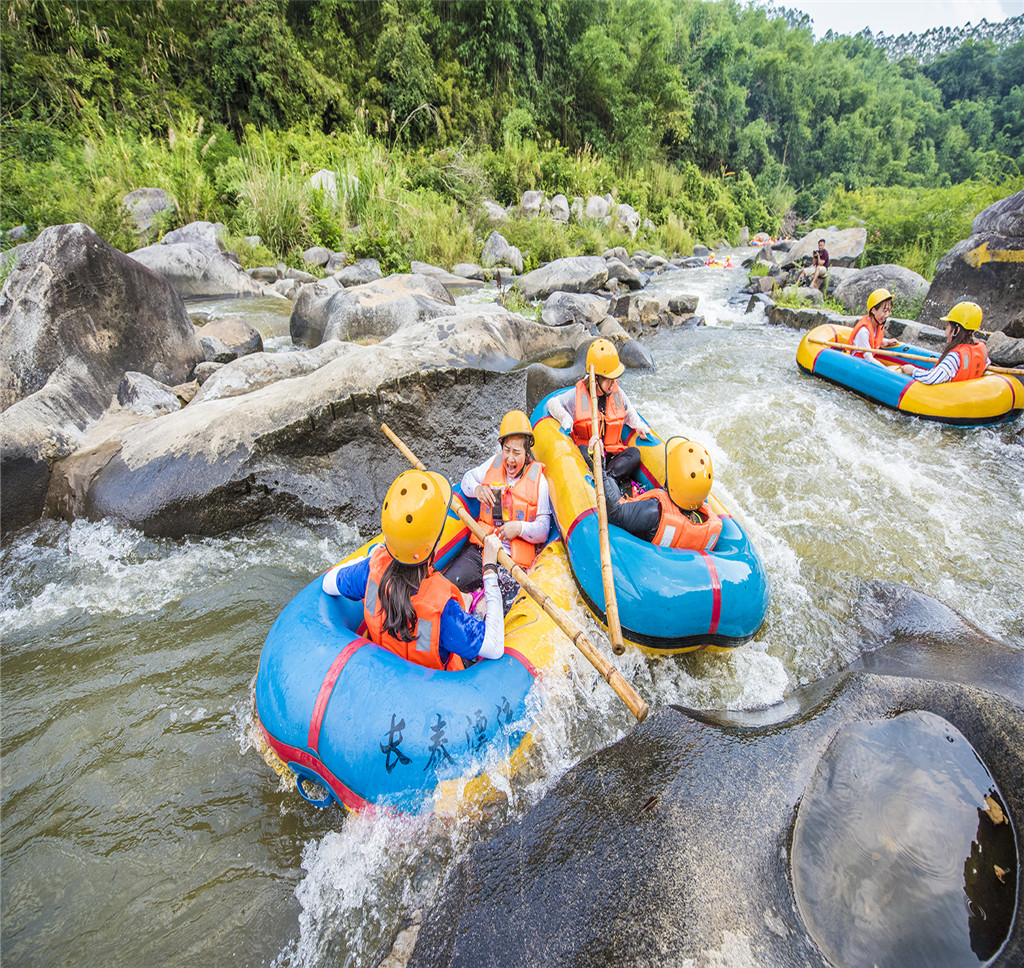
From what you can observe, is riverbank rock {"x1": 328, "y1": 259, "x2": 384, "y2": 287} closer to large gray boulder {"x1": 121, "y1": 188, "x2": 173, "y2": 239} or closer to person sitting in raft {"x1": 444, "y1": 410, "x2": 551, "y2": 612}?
large gray boulder {"x1": 121, "y1": 188, "x2": 173, "y2": 239}

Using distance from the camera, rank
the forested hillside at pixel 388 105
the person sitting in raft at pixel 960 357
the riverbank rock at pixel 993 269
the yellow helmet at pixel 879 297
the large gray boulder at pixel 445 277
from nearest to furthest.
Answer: the person sitting in raft at pixel 960 357, the yellow helmet at pixel 879 297, the riverbank rock at pixel 993 269, the large gray boulder at pixel 445 277, the forested hillside at pixel 388 105

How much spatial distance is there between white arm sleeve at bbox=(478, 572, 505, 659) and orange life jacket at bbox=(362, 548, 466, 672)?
6.5 inches

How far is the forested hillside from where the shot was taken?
34.5ft

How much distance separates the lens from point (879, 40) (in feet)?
226

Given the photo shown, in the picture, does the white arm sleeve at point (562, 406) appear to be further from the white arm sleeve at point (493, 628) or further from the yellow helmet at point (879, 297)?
the yellow helmet at point (879, 297)

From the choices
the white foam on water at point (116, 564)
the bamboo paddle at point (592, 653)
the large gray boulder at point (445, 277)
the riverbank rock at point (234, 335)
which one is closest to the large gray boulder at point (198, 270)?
the riverbank rock at point (234, 335)

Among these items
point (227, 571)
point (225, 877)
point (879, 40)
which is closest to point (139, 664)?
point (227, 571)

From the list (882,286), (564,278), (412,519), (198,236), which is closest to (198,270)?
(198,236)

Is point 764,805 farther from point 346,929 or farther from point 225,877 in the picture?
point 225,877

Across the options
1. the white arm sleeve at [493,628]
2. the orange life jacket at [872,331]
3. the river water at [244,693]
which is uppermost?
the orange life jacket at [872,331]

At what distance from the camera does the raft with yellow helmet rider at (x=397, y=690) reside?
6.36 feet

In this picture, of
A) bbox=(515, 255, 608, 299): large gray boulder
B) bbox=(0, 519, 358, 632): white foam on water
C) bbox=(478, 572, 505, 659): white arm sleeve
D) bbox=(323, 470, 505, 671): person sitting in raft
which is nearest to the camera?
bbox=(323, 470, 505, 671): person sitting in raft

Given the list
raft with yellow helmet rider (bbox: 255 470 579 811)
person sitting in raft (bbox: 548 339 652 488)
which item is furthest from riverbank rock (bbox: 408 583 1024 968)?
person sitting in raft (bbox: 548 339 652 488)

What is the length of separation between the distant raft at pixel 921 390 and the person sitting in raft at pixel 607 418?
143 inches
